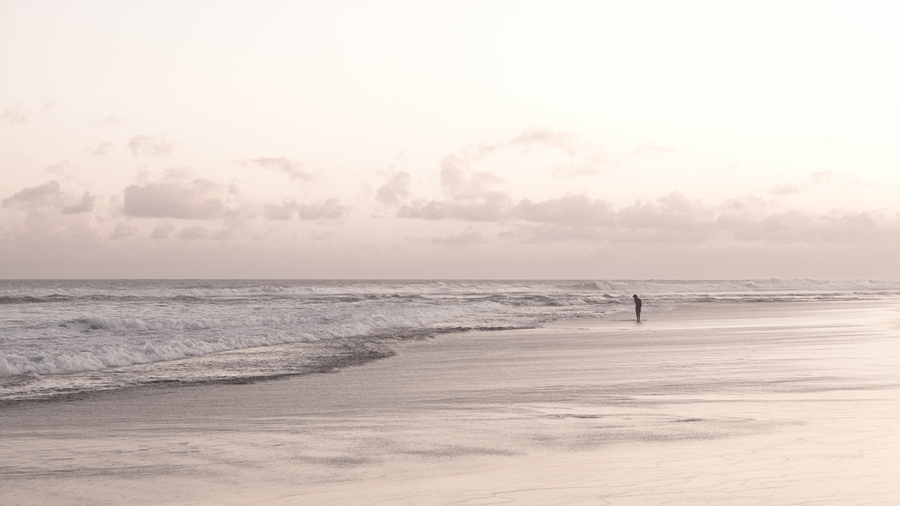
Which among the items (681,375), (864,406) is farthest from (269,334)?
(864,406)

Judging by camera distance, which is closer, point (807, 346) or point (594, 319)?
point (807, 346)

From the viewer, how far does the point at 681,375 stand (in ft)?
39.0

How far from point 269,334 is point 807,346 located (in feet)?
49.0

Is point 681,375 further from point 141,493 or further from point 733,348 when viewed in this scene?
point 141,493

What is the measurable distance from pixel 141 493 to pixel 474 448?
3.08 metres

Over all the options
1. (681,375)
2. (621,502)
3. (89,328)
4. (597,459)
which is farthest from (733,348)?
(89,328)

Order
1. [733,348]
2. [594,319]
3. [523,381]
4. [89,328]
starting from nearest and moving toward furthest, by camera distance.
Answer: [523,381] → [733,348] → [89,328] → [594,319]

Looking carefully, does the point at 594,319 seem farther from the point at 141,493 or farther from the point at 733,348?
the point at 141,493

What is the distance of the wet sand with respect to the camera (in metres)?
5.31

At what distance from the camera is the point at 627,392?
10211 millimetres

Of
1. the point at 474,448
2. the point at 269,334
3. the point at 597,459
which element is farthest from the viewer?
→ the point at 269,334

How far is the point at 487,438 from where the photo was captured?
7230 millimetres

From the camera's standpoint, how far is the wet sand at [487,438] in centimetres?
531

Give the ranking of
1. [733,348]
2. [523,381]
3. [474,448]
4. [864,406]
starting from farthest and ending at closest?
[733,348], [523,381], [864,406], [474,448]
